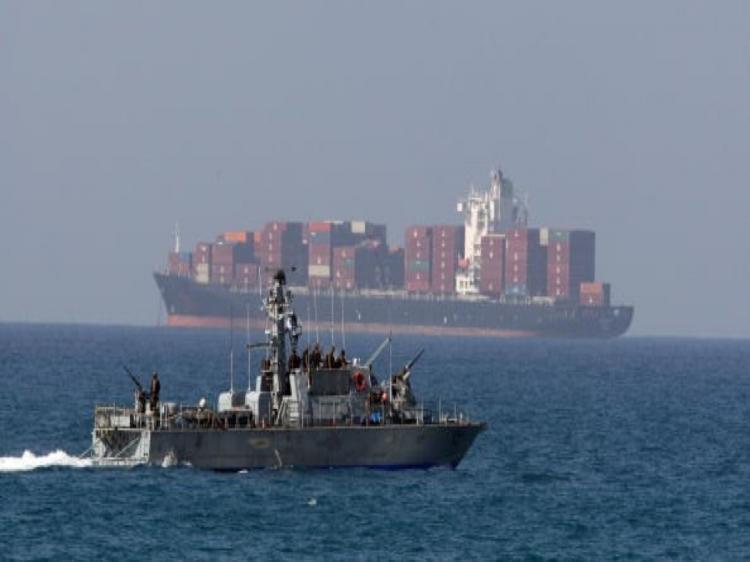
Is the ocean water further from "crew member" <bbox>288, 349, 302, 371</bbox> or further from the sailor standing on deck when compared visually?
"crew member" <bbox>288, 349, 302, 371</bbox>

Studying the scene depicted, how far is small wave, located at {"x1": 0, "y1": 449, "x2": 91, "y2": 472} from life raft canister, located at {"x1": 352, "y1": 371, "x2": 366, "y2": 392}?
9.53 metres

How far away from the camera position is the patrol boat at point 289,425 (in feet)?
227

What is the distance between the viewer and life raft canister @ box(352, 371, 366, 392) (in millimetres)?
71375

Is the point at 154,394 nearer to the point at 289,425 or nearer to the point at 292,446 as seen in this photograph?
the point at 289,425

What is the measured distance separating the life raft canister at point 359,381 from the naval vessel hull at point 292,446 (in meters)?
1.77

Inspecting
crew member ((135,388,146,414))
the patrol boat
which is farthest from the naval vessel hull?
crew member ((135,388,146,414))

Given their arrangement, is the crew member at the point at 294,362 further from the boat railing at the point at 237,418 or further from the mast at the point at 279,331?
the boat railing at the point at 237,418

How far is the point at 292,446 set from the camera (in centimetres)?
6962

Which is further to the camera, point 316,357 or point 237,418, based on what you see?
point 316,357

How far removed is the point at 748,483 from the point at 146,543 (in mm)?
26556

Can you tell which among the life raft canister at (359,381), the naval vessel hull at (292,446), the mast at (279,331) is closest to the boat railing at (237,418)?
the naval vessel hull at (292,446)

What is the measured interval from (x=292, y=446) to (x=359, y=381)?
3.51 m

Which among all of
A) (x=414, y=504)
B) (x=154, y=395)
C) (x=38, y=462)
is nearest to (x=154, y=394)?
(x=154, y=395)

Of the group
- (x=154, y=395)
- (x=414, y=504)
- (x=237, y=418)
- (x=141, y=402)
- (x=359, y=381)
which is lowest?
(x=414, y=504)
